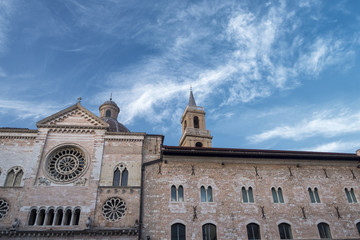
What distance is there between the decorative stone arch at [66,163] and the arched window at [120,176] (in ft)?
8.04

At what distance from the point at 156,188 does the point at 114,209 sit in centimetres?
357

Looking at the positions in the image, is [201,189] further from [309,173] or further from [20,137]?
[20,137]

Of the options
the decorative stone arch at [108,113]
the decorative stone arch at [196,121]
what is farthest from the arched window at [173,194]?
the decorative stone arch at [196,121]

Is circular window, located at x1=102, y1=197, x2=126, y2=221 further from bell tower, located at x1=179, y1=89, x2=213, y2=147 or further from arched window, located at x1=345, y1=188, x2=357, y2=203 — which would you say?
bell tower, located at x1=179, y1=89, x2=213, y2=147

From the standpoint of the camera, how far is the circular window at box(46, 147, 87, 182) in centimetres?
2144

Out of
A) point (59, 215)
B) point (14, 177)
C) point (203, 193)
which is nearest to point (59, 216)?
point (59, 215)

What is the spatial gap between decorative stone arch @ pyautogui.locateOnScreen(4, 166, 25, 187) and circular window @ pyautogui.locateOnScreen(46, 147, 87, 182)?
211 cm

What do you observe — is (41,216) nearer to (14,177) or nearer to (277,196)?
(14,177)

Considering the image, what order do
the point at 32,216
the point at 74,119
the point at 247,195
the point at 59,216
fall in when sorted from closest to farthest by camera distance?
the point at 32,216, the point at 59,216, the point at 247,195, the point at 74,119

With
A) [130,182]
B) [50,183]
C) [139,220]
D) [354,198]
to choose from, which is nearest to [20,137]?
[50,183]

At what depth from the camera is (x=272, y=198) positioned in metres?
21.9

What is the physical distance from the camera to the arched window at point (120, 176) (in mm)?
21288

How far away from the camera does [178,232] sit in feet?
64.6

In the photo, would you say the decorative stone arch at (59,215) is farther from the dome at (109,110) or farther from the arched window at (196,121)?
the arched window at (196,121)
